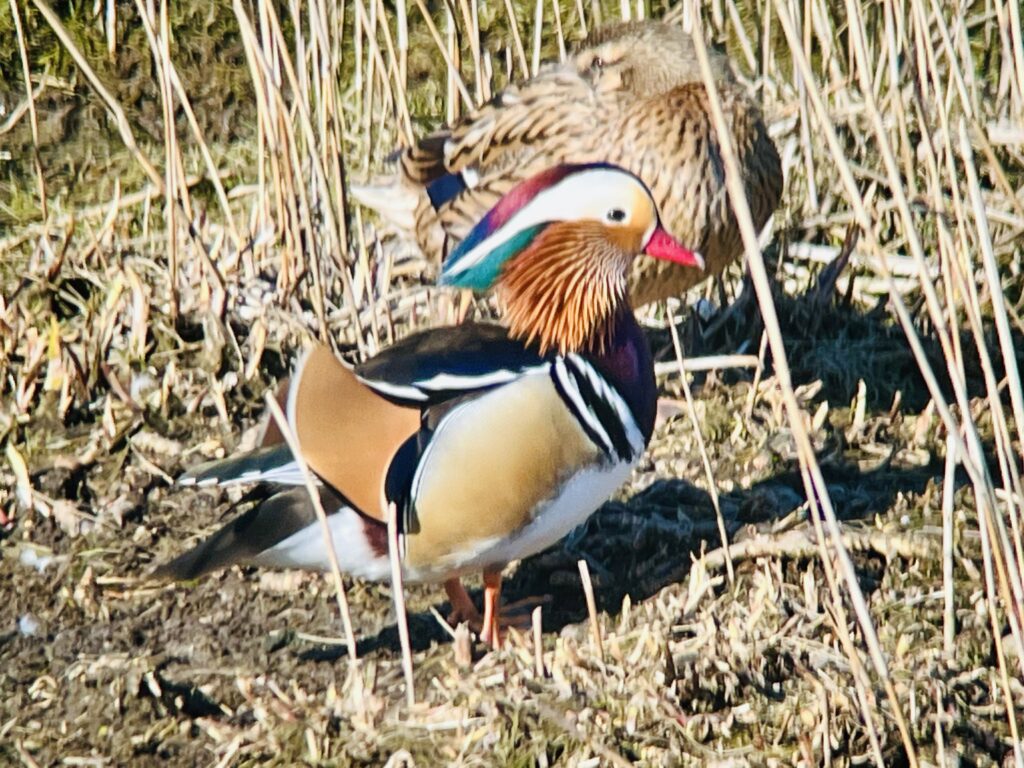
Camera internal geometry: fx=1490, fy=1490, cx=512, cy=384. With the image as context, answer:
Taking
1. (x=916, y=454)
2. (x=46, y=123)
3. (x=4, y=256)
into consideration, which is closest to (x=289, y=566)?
(x=916, y=454)

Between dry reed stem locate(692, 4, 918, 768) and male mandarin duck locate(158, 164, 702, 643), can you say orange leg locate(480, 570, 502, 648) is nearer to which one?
male mandarin duck locate(158, 164, 702, 643)

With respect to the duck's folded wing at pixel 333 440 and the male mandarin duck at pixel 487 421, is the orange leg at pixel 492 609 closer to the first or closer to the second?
the male mandarin duck at pixel 487 421

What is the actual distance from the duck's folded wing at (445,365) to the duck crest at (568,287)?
0.07m

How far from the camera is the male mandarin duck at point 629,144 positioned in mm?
3553

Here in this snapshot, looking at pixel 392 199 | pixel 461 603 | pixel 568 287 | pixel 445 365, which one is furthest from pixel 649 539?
pixel 392 199

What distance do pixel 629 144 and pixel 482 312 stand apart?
653mm

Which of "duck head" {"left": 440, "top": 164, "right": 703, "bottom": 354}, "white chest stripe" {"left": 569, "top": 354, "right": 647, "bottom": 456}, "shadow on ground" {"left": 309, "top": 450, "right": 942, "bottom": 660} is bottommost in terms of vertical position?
"shadow on ground" {"left": 309, "top": 450, "right": 942, "bottom": 660}

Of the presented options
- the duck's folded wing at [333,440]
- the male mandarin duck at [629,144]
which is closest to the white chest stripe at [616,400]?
the duck's folded wing at [333,440]

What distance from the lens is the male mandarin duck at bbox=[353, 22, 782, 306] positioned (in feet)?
11.7

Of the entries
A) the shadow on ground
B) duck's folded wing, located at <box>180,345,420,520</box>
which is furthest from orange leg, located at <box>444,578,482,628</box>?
duck's folded wing, located at <box>180,345,420,520</box>

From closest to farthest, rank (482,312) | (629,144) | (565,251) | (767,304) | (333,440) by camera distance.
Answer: (767,304) → (333,440) → (565,251) → (629,144) → (482,312)

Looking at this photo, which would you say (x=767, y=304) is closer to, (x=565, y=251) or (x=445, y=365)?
(x=445, y=365)

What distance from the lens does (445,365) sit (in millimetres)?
2684

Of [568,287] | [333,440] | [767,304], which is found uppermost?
[767,304]
